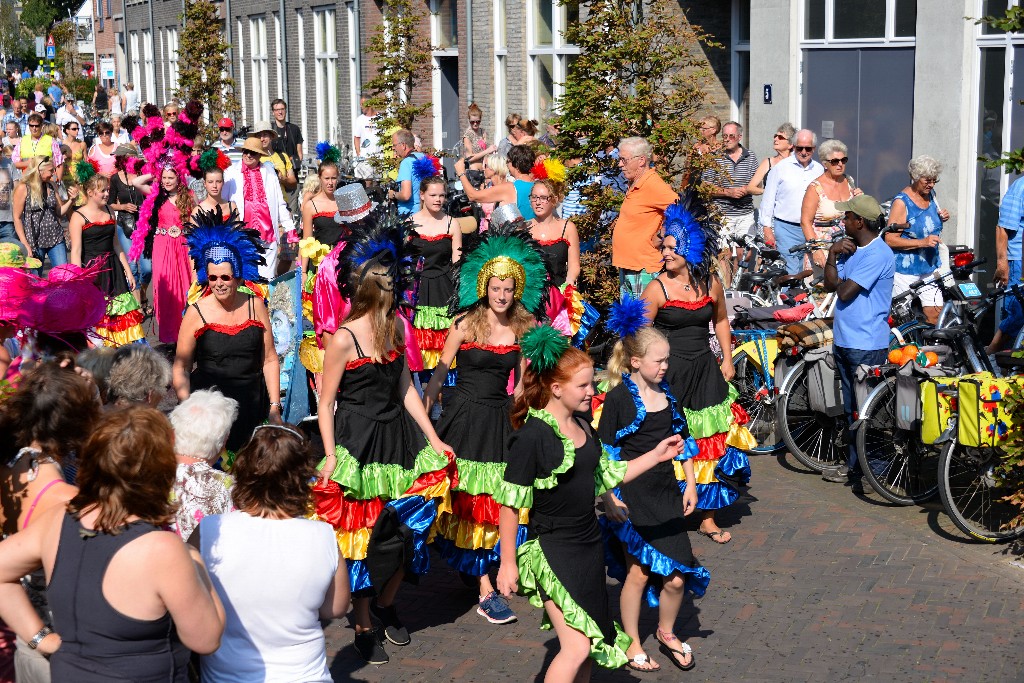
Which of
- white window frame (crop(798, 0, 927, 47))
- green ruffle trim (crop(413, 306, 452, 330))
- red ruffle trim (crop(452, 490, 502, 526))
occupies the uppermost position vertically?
white window frame (crop(798, 0, 927, 47))

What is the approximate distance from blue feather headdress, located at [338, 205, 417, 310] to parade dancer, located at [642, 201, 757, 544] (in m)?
1.48

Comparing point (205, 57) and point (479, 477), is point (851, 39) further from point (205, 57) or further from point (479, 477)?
point (205, 57)

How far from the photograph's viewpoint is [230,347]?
6918 millimetres

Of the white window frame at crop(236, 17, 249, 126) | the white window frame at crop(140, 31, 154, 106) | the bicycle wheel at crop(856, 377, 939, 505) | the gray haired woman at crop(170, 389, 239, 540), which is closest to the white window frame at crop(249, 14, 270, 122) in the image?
the white window frame at crop(236, 17, 249, 126)

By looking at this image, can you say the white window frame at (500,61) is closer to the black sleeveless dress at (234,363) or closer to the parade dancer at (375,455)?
the black sleeveless dress at (234,363)

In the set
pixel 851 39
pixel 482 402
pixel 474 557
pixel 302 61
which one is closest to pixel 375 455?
pixel 482 402

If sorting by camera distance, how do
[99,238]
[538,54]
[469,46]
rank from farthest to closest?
[469,46] < [538,54] < [99,238]

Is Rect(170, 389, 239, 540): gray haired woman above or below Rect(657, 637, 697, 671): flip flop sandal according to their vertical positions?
above

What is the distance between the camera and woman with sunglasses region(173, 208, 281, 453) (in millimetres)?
6918

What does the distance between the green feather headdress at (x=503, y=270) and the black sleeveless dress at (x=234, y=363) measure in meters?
1.10

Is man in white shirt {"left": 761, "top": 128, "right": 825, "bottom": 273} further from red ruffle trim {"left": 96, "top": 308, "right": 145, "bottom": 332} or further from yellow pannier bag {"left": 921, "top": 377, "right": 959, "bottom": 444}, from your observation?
red ruffle trim {"left": 96, "top": 308, "right": 145, "bottom": 332}

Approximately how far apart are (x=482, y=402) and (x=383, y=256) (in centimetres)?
91

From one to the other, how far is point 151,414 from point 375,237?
3.09m

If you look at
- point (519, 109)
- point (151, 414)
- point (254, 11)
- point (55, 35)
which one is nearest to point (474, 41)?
point (519, 109)
